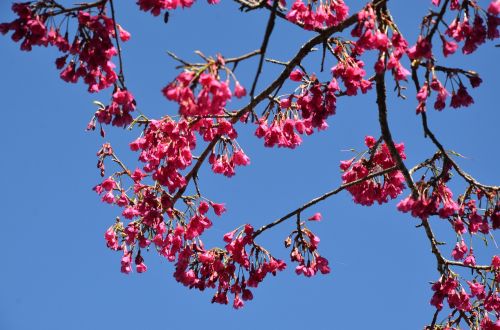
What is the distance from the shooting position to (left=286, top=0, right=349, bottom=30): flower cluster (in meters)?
4.93

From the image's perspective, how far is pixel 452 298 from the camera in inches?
225

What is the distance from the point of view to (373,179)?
19.6 feet

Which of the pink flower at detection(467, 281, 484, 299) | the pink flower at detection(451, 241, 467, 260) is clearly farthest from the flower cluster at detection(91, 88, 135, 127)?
the pink flower at detection(467, 281, 484, 299)

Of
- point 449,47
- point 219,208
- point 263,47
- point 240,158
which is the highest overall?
point 240,158

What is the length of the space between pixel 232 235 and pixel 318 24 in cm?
216

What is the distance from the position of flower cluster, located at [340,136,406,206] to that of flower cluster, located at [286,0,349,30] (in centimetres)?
128

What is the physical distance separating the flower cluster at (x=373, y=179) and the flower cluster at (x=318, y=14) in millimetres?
1281

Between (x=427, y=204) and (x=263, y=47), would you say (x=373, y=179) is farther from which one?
(x=263, y=47)

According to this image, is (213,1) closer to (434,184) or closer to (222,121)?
(222,121)

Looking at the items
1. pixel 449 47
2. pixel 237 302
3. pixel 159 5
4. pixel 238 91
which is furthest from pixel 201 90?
pixel 237 302

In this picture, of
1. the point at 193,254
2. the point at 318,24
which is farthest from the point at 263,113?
the point at 193,254

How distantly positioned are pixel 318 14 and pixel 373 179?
5.83 feet

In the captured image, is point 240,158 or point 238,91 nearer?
point 238,91

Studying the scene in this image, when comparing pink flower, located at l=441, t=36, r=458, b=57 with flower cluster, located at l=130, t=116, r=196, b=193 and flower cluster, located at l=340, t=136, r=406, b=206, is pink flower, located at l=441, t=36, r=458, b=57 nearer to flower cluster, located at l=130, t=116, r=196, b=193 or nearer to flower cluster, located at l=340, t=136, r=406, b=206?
flower cluster, located at l=340, t=136, r=406, b=206
